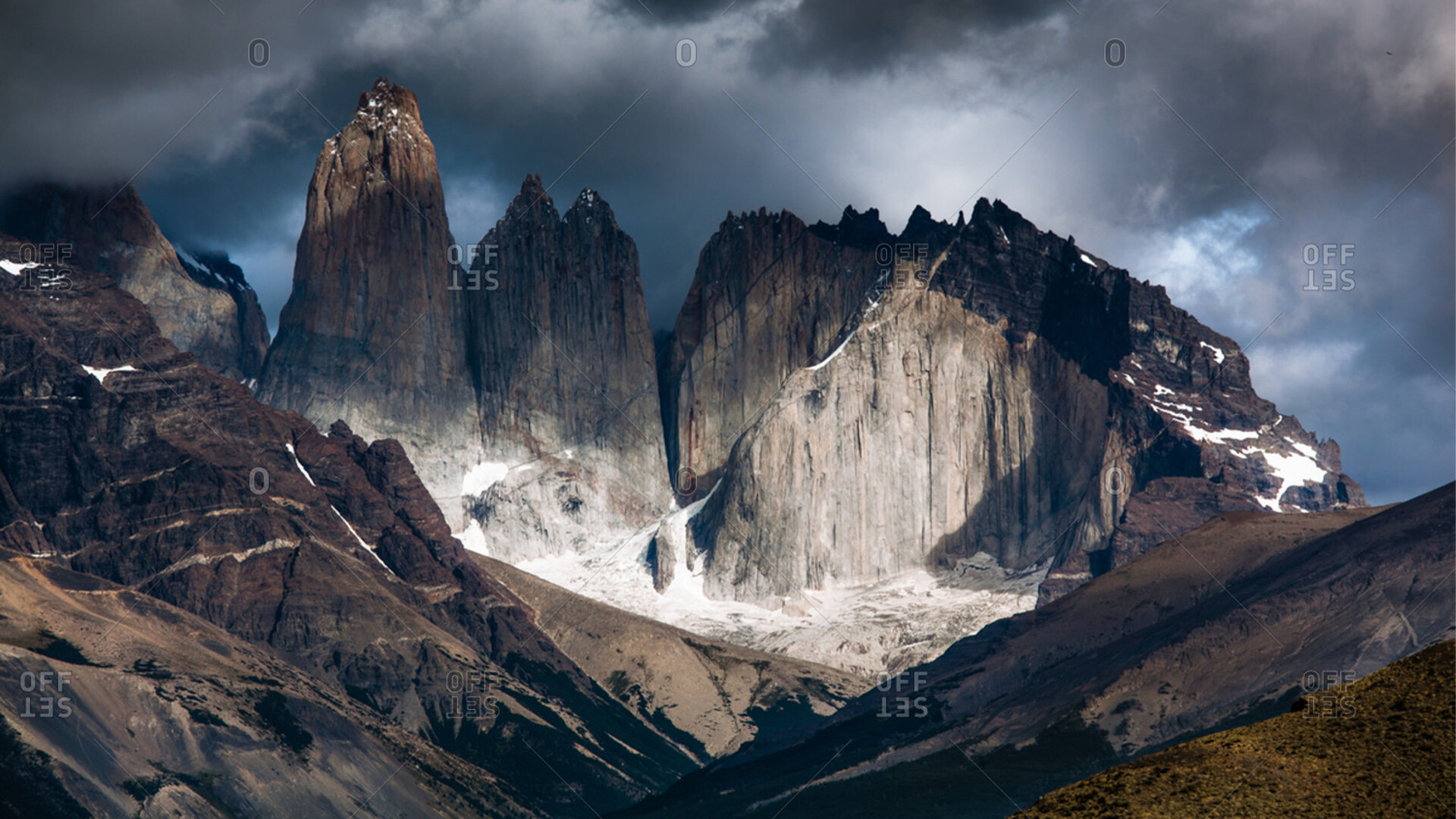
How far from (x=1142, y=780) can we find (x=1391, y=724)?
11751mm

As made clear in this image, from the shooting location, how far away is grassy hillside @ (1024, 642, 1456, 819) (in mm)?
66562

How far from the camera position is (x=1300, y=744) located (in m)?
70.6

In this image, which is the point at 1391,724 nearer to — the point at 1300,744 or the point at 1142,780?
the point at 1300,744

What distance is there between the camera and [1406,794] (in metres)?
66.8

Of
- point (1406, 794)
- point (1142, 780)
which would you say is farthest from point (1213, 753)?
point (1406, 794)

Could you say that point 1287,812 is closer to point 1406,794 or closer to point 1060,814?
point 1406,794

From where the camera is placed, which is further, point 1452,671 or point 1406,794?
point 1452,671

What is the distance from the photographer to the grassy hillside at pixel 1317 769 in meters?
66.6

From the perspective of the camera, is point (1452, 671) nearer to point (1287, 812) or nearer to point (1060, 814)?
point (1287, 812)

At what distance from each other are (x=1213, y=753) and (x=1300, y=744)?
4156 mm

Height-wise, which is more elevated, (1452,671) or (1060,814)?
(1452,671)

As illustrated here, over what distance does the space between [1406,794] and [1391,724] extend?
4.42m

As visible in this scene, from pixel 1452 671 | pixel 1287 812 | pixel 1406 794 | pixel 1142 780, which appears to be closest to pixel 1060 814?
pixel 1142 780

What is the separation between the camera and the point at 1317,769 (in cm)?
6869
